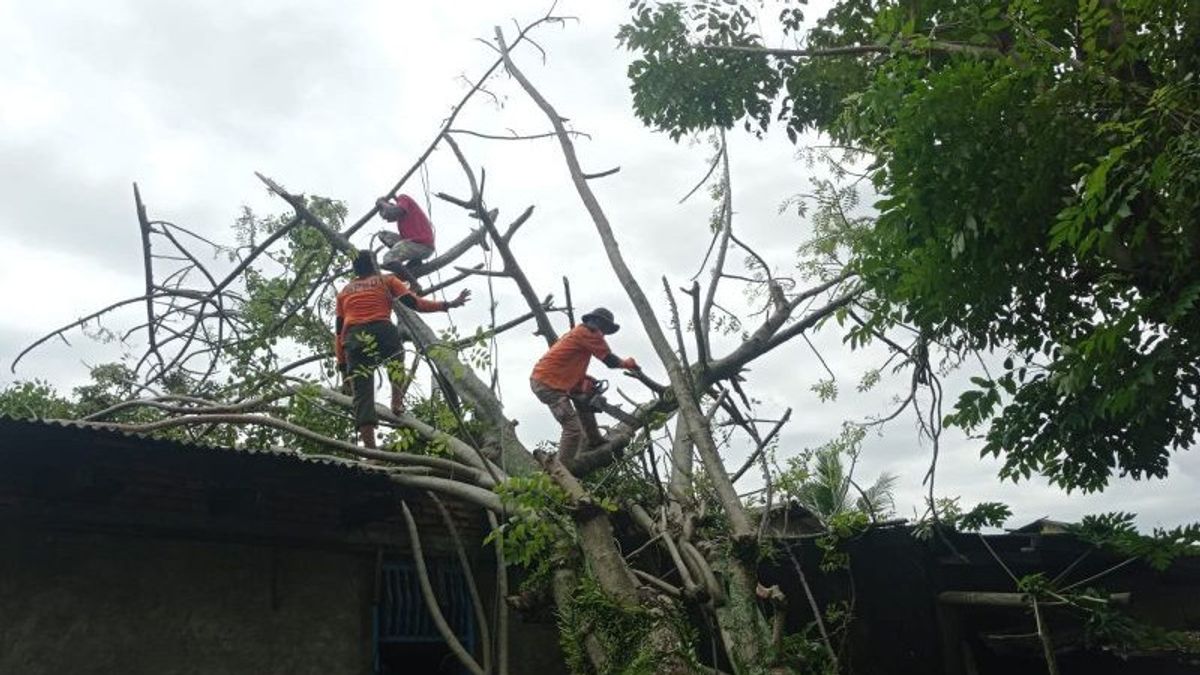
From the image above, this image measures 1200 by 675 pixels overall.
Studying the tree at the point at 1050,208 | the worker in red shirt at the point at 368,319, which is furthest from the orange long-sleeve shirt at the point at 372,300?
the tree at the point at 1050,208

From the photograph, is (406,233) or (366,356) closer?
(366,356)

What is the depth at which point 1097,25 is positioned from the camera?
4.46 meters

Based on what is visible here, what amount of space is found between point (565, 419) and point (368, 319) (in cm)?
160

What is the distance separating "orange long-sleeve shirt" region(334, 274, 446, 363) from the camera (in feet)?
22.4

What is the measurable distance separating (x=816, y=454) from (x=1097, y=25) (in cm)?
336

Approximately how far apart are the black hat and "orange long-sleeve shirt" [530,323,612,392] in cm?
8

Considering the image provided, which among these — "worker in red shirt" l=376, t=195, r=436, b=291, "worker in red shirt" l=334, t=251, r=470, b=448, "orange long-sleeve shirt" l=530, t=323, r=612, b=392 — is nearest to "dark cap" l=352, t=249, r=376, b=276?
"worker in red shirt" l=334, t=251, r=470, b=448

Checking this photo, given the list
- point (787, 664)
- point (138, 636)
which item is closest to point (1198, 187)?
point (787, 664)

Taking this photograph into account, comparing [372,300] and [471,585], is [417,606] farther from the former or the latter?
[372,300]

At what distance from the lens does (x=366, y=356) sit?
6855 millimetres

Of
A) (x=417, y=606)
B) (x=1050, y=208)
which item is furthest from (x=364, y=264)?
(x=1050, y=208)

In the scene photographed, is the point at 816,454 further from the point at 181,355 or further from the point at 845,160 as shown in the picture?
the point at 181,355

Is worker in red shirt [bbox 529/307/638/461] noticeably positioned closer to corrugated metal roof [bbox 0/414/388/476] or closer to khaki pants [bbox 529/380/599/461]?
khaki pants [bbox 529/380/599/461]

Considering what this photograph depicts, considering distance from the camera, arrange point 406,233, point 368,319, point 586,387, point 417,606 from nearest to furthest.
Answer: point 417,606 → point 368,319 → point 586,387 → point 406,233
